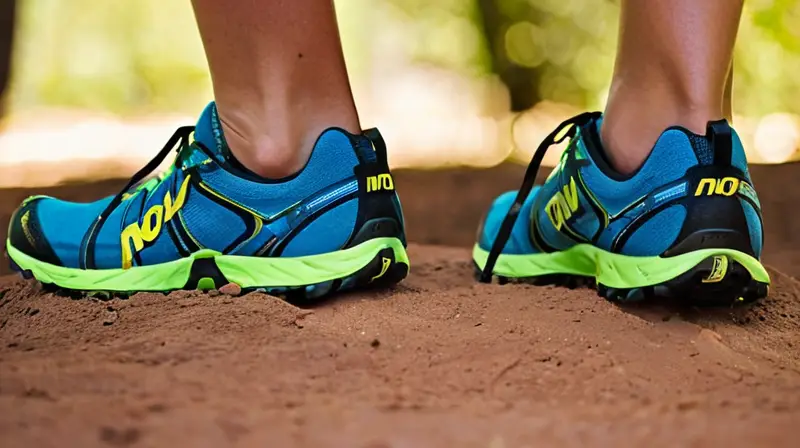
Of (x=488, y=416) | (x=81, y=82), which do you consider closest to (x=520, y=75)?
(x=81, y=82)

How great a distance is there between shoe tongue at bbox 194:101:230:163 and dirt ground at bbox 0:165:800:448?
23cm

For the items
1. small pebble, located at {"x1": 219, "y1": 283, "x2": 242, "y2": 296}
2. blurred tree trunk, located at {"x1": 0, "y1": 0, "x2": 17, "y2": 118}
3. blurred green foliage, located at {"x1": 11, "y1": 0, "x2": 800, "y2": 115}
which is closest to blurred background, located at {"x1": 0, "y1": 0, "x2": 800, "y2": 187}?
blurred green foliage, located at {"x1": 11, "y1": 0, "x2": 800, "y2": 115}

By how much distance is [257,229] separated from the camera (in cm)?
114

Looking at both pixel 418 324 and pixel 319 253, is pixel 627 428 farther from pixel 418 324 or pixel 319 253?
pixel 319 253

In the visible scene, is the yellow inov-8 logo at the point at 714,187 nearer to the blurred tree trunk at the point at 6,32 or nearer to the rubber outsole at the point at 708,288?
the rubber outsole at the point at 708,288

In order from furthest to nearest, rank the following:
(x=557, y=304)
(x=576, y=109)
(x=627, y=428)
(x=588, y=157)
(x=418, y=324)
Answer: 1. (x=576, y=109)
2. (x=588, y=157)
3. (x=557, y=304)
4. (x=418, y=324)
5. (x=627, y=428)

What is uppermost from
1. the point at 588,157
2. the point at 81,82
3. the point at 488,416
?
the point at 81,82

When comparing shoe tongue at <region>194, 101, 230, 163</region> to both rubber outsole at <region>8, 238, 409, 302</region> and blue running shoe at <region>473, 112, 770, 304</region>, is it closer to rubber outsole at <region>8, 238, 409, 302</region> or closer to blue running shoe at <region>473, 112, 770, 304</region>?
rubber outsole at <region>8, 238, 409, 302</region>

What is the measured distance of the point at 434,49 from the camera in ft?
16.0

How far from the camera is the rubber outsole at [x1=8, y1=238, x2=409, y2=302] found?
1.12 m

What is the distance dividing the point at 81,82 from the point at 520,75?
2589mm

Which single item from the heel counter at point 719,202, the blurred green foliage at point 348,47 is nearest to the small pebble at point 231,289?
the heel counter at point 719,202

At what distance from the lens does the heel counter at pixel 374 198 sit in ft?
3.74

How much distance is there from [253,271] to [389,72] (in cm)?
397
